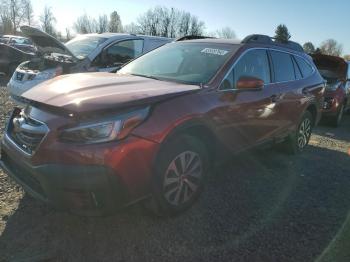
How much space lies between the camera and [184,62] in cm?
468

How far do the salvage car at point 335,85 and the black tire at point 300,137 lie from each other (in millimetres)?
3508

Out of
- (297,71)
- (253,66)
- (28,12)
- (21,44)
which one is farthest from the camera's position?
(28,12)

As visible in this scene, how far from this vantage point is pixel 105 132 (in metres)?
3.07

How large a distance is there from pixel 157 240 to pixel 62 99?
143cm

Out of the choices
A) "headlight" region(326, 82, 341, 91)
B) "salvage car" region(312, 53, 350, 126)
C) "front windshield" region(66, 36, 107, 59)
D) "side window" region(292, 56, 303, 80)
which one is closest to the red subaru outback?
"side window" region(292, 56, 303, 80)

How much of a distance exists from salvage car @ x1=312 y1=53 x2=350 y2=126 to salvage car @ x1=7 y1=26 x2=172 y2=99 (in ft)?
15.6

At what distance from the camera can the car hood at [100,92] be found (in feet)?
10.5

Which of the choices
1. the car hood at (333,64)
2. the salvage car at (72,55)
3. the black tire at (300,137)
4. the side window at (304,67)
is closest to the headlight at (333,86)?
the car hood at (333,64)

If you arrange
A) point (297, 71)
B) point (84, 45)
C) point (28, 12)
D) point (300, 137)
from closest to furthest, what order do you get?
point (297, 71)
point (300, 137)
point (84, 45)
point (28, 12)

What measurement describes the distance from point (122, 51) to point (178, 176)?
6.25 m

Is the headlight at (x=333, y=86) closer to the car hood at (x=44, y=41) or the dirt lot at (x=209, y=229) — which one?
the dirt lot at (x=209, y=229)

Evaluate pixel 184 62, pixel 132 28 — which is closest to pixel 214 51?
pixel 184 62

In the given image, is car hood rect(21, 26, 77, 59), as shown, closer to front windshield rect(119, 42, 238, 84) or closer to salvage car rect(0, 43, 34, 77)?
front windshield rect(119, 42, 238, 84)

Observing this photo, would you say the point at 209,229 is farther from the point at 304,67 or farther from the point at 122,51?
the point at 122,51
